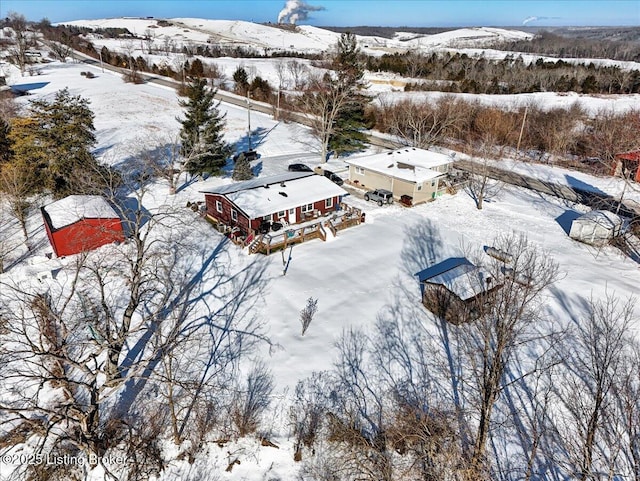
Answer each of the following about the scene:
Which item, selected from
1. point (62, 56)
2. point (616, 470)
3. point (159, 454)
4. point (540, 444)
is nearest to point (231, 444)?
point (159, 454)

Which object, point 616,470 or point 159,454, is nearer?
point 616,470

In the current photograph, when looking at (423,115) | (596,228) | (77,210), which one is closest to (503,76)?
(423,115)

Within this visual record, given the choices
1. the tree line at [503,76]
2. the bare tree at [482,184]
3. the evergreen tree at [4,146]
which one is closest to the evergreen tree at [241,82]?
the tree line at [503,76]

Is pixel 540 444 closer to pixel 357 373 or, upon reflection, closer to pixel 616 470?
pixel 616 470

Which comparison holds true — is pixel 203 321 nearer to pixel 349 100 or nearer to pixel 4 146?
pixel 4 146

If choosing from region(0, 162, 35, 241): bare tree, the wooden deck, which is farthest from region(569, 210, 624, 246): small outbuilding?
region(0, 162, 35, 241): bare tree

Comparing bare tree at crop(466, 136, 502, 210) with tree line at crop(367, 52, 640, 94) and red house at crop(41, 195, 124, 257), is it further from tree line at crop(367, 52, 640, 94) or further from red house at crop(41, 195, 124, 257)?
tree line at crop(367, 52, 640, 94)

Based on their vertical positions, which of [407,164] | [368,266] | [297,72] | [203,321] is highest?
[297,72]
